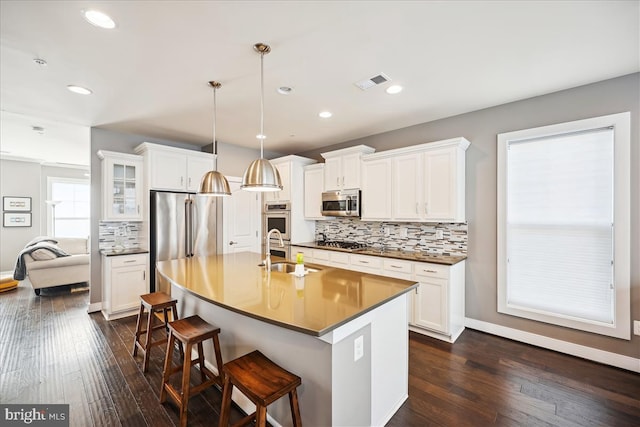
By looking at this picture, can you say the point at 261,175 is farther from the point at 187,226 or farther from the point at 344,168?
the point at 187,226

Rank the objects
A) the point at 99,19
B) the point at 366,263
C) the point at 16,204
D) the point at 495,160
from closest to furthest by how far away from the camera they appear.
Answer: the point at 99,19 → the point at 495,160 → the point at 366,263 → the point at 16,204

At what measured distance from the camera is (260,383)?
1.46 metres

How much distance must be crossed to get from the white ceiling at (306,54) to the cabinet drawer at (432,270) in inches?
73.6

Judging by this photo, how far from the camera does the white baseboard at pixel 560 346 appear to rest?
A: 2.53 metres

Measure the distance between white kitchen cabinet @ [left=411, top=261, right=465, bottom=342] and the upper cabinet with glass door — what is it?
408 centimetres

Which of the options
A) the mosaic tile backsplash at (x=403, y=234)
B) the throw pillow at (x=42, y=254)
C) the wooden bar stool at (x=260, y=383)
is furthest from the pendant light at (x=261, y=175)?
the throw pillow at (x=42, y=254)

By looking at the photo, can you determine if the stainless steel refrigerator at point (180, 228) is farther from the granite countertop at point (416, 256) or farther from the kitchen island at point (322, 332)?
the kitchen island at point (322, 332)

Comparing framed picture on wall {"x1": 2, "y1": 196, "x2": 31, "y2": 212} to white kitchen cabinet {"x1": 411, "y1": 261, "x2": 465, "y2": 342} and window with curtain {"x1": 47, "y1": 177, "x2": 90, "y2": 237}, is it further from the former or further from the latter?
white kitchen cabinet {"x1": 411, "y1": 261, "x2": 465, "y2": 342}

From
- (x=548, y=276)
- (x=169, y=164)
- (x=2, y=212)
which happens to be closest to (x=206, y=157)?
(x=169, y=164)

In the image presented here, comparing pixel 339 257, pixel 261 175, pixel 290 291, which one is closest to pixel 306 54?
pixel 261 175

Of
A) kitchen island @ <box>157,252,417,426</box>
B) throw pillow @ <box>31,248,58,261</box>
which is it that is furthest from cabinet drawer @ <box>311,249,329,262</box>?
throw pillow @ <box>31,248,58,261</box>

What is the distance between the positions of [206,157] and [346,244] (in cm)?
274

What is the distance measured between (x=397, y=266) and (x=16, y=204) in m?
8.80

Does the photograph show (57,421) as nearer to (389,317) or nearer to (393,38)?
(389,317)
